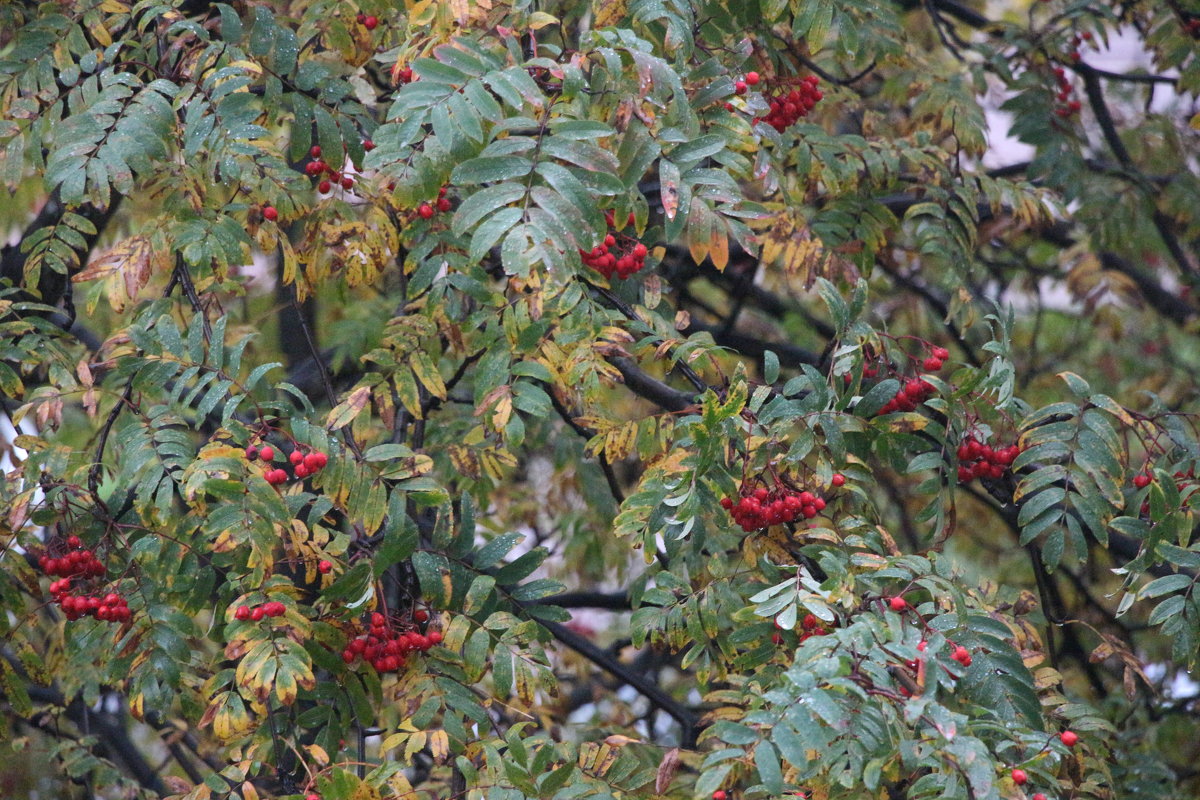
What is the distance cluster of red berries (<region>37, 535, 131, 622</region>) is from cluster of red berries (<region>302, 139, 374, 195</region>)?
99 centimetres

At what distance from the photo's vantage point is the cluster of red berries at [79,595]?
8.24ft

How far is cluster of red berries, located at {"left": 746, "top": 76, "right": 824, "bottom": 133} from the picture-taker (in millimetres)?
3064

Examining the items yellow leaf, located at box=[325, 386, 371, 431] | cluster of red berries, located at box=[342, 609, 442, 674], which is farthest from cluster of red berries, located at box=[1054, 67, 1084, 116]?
cluster of red berries, located at box=[342, 609, 442, 674]

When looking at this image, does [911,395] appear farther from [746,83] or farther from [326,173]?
[326,173]

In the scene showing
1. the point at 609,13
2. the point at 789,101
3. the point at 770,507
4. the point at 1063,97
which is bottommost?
the point at 770,507

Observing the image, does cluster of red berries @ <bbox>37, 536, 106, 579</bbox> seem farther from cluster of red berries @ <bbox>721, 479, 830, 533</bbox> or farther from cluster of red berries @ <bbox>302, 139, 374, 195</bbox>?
cluster of red berries @ <bbox>721, 479, 830, 533</bbox>

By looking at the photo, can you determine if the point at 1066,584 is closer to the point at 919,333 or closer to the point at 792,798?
the point at 919,333

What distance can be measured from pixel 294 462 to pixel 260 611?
29 cm

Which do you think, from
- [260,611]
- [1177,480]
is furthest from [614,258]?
[1177,480]

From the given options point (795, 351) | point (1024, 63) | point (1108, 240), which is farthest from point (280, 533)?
point (1024, 63)

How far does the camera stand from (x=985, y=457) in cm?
269

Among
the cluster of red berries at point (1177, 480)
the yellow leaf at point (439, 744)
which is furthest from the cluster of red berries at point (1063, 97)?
the yellow leaf at point (439, 744)

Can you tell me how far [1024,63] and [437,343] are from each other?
2765 millimetres

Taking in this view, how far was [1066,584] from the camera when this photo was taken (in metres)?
5.13
